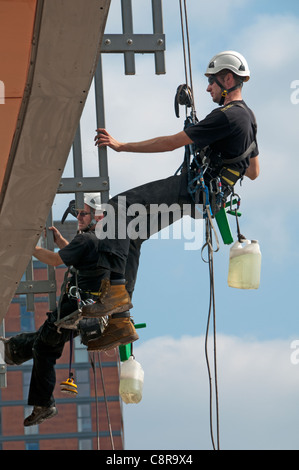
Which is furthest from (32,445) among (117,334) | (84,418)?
(117,334)

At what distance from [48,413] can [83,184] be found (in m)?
3.22

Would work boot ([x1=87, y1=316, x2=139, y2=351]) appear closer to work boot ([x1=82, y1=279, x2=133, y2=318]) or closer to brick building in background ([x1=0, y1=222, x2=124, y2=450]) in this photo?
work boot ([x1=82, y1=279, x2=133, y2=318])

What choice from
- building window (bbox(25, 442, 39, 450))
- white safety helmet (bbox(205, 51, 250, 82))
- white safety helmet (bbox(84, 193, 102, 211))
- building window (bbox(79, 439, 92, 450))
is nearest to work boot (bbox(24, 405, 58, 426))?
white safety helmet (bbox(84, 193, 102, 211))

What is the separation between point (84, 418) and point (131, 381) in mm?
48902

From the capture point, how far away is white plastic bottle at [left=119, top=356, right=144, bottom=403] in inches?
412

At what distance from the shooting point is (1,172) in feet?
27.8

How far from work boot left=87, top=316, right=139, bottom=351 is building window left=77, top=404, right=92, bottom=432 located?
49858 mm

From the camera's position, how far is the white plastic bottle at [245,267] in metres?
8.91

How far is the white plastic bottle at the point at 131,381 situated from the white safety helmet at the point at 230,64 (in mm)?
3214

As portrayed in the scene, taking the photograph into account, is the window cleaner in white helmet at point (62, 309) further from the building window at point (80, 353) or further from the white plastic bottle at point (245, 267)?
the building window at point (80, 353)

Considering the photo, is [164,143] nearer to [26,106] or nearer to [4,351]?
[26,106]

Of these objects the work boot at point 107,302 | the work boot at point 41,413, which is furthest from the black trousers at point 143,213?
the work boot at point 41,413
